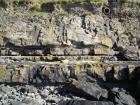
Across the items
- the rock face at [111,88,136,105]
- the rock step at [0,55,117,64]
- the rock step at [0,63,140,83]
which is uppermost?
the rock step at [0,55,117,64]

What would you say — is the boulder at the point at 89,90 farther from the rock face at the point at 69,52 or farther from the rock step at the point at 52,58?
the rock step at the point at 52,58

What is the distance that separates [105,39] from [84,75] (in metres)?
7.67

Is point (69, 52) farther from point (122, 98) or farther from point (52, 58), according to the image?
point (122, 98)

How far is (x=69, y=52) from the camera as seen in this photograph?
41406mm

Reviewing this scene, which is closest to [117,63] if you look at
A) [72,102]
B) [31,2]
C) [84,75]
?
[84,75]

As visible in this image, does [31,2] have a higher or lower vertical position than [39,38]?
higher

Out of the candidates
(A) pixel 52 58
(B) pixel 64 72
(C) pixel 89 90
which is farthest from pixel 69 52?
(C) pixel 89 90

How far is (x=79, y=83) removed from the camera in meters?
33.7

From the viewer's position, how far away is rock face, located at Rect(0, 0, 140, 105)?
3372 cm

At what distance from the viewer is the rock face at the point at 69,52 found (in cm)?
3372

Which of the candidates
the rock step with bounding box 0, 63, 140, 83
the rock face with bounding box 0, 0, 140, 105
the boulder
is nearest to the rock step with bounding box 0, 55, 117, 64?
the rock face with bounding box 0, 0, 140, 105

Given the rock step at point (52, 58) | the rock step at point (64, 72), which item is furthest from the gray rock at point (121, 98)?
the rock step at point (52, 58)

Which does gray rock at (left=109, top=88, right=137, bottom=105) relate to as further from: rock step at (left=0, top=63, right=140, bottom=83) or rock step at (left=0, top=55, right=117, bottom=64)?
rock step at (left=0, top=55, right=117, bottom=64)

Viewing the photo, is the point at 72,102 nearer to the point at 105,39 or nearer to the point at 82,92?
the point at 82,92
